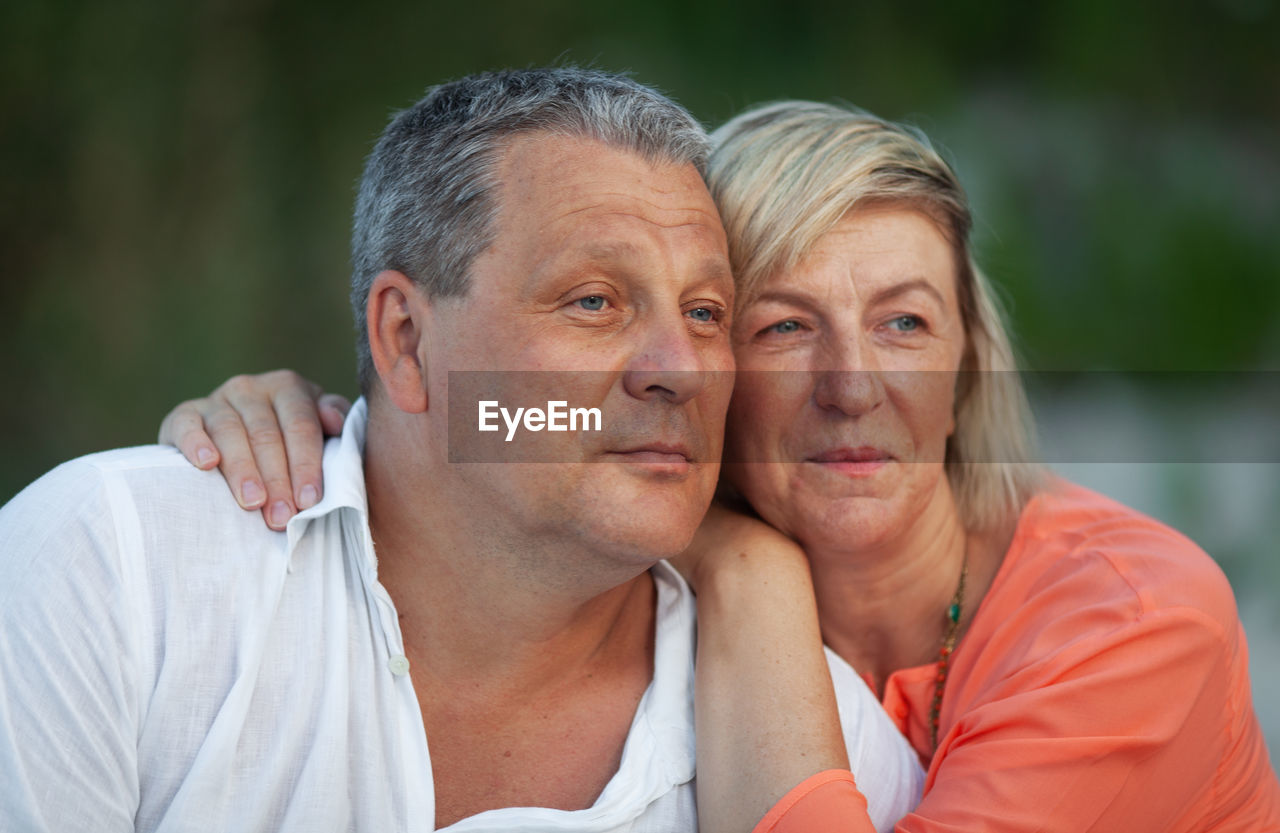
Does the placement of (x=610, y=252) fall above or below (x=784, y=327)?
above

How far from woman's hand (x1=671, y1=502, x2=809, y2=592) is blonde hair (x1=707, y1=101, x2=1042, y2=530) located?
1.55ft

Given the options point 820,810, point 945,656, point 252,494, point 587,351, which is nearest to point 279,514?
point 252,494

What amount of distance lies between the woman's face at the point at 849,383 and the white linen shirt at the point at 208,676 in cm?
56

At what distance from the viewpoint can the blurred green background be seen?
4.80m

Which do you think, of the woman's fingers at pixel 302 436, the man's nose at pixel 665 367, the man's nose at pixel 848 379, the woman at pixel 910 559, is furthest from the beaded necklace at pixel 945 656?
the woman's fingers at pixel 302 436

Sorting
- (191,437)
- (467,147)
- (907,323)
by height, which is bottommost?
(191,437)

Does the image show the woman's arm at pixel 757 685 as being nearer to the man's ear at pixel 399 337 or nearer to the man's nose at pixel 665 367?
the man's nose at pixel 665 367

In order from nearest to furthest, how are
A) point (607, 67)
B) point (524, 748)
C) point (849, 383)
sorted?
point (524, 748) < point (849, 383) < point (607, 67)

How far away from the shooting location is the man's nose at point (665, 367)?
1735 millimetres

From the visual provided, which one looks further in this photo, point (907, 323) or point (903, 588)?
point (903, 588)

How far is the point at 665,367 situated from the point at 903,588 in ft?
2.87

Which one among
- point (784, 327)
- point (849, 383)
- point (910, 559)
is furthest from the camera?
point (910, 559)

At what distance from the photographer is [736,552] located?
6.99ft

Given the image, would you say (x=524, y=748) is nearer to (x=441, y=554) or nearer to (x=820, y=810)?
(x=441, y=554)
